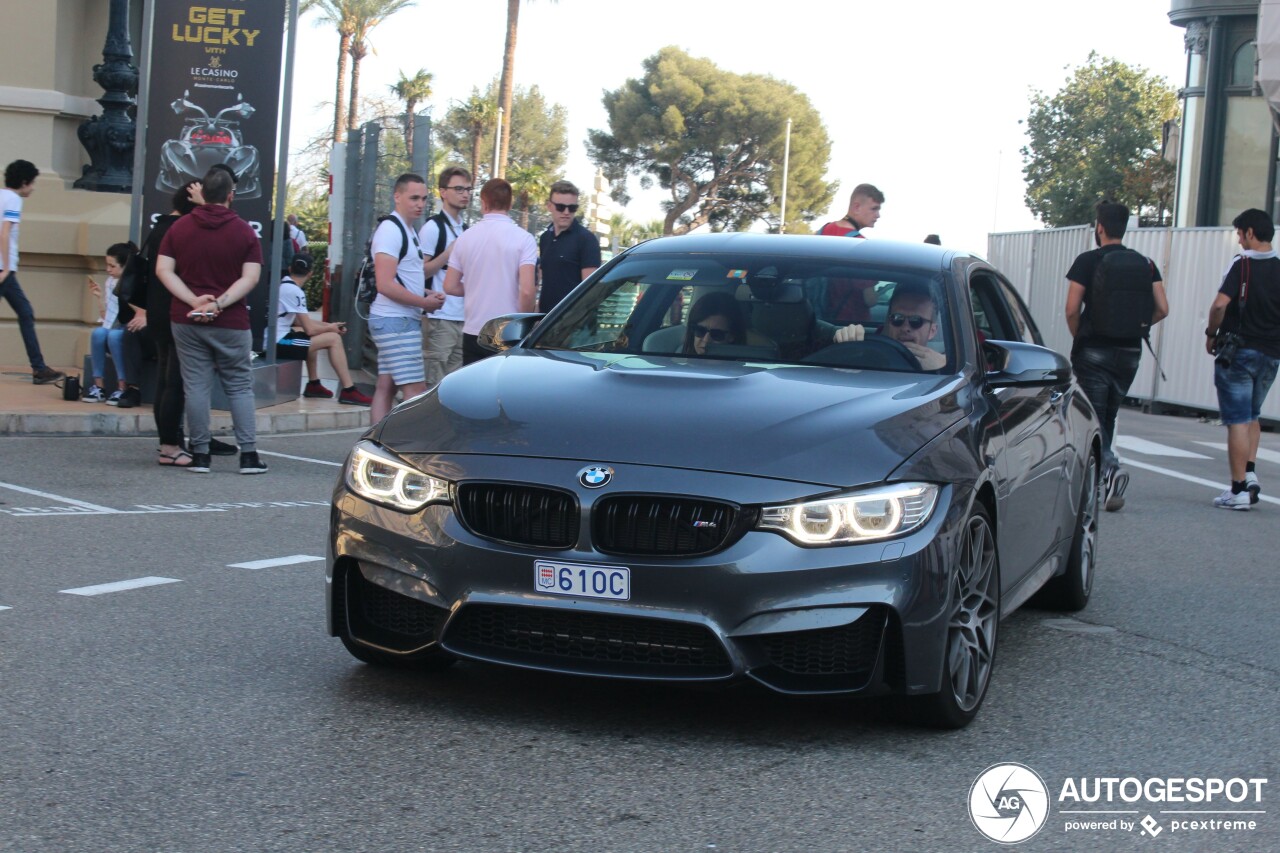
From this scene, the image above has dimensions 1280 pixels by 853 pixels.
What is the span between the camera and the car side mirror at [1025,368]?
221 inches

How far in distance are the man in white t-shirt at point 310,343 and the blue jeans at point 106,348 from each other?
198cm

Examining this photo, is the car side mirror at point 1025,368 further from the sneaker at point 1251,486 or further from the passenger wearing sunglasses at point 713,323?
the sneaker at point 1251,486

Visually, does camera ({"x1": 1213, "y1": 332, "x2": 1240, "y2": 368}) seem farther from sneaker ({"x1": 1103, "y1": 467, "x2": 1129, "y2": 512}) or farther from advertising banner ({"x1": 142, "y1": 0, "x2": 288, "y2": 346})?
advertising banner ({"x1": 142, "y1": 0, "x2": 288, "y2": 346})

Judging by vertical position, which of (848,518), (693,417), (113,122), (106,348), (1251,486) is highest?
(113,122)

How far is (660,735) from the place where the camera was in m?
4.69

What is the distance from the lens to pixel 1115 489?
10.5 m

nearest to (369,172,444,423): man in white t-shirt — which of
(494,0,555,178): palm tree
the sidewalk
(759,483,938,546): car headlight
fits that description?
the sidewalk

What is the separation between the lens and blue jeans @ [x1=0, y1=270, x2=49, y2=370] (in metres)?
14.4

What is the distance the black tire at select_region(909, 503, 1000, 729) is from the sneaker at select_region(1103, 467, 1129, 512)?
537cm

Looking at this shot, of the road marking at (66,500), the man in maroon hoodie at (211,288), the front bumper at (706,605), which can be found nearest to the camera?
the front bumper at (706,605)

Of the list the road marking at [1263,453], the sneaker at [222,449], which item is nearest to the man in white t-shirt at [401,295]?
the sneaker at [222,449]

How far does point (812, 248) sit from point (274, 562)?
286 cm

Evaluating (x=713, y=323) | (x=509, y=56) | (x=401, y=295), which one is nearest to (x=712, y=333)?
(x=713, y=323)

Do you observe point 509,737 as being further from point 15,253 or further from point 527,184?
point 527,184
